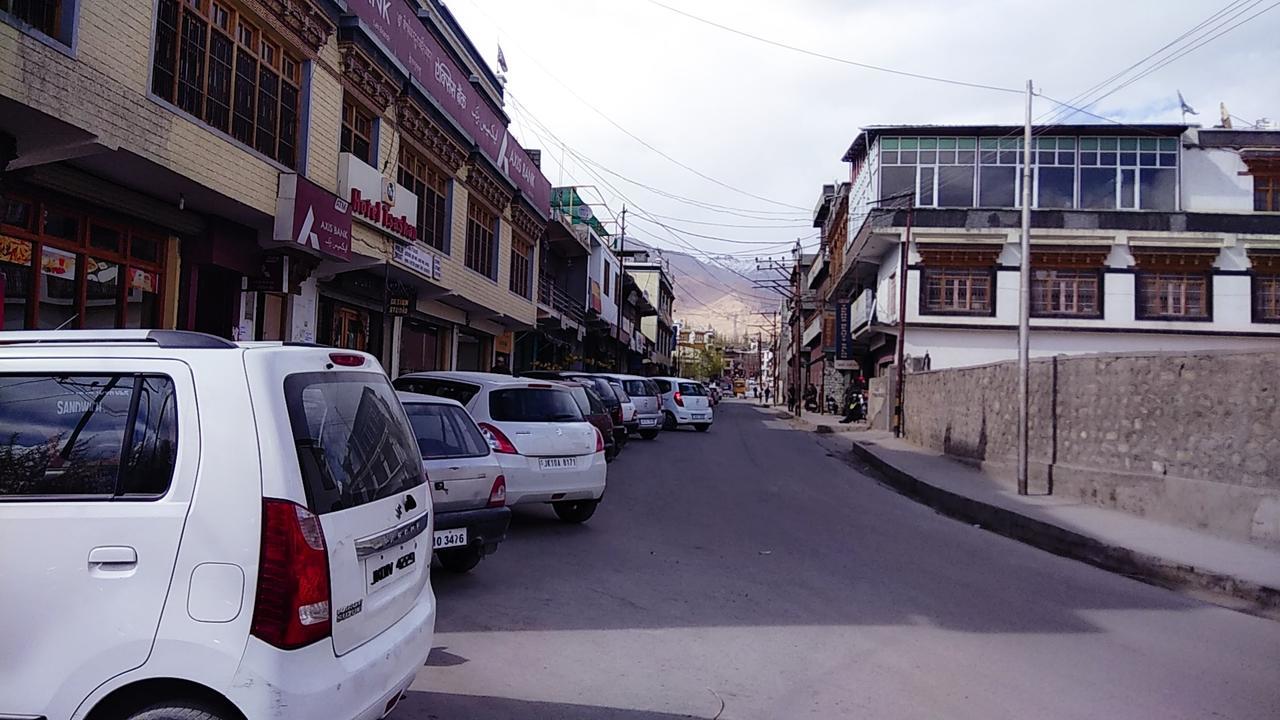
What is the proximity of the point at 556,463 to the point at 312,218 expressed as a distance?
20.9 ft

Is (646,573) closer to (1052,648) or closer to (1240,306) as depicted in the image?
(1052,648)

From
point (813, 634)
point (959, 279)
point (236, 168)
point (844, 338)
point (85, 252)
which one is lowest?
point (813, 634)

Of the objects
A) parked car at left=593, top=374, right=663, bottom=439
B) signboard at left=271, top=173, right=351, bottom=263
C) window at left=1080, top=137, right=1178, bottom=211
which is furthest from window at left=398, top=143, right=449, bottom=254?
window at left=1080, top=137, right=1178, bottom=211

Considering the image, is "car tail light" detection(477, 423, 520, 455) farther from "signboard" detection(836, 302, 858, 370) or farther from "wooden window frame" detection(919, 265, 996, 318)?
"signboard" detection(836, 302, 858, 370)

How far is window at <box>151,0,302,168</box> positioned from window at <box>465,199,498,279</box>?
30.2 ft

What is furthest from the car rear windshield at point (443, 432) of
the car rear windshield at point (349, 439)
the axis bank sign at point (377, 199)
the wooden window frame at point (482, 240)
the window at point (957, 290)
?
the window at point (957, 290)

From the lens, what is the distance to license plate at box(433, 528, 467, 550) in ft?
21.6

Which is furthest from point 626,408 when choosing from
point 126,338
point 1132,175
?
point 1132,175

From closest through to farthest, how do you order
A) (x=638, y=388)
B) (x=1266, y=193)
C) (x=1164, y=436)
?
(x=1164, y=436), (x=638, y=388), (x=1266, y=193)

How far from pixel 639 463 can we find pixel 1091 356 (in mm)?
8602

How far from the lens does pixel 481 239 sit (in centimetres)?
2395

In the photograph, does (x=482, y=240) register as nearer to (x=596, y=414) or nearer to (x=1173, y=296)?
(x=596, y=414)

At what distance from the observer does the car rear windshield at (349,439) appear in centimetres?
323

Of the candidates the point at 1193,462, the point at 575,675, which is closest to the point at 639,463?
the point at 1193,462
